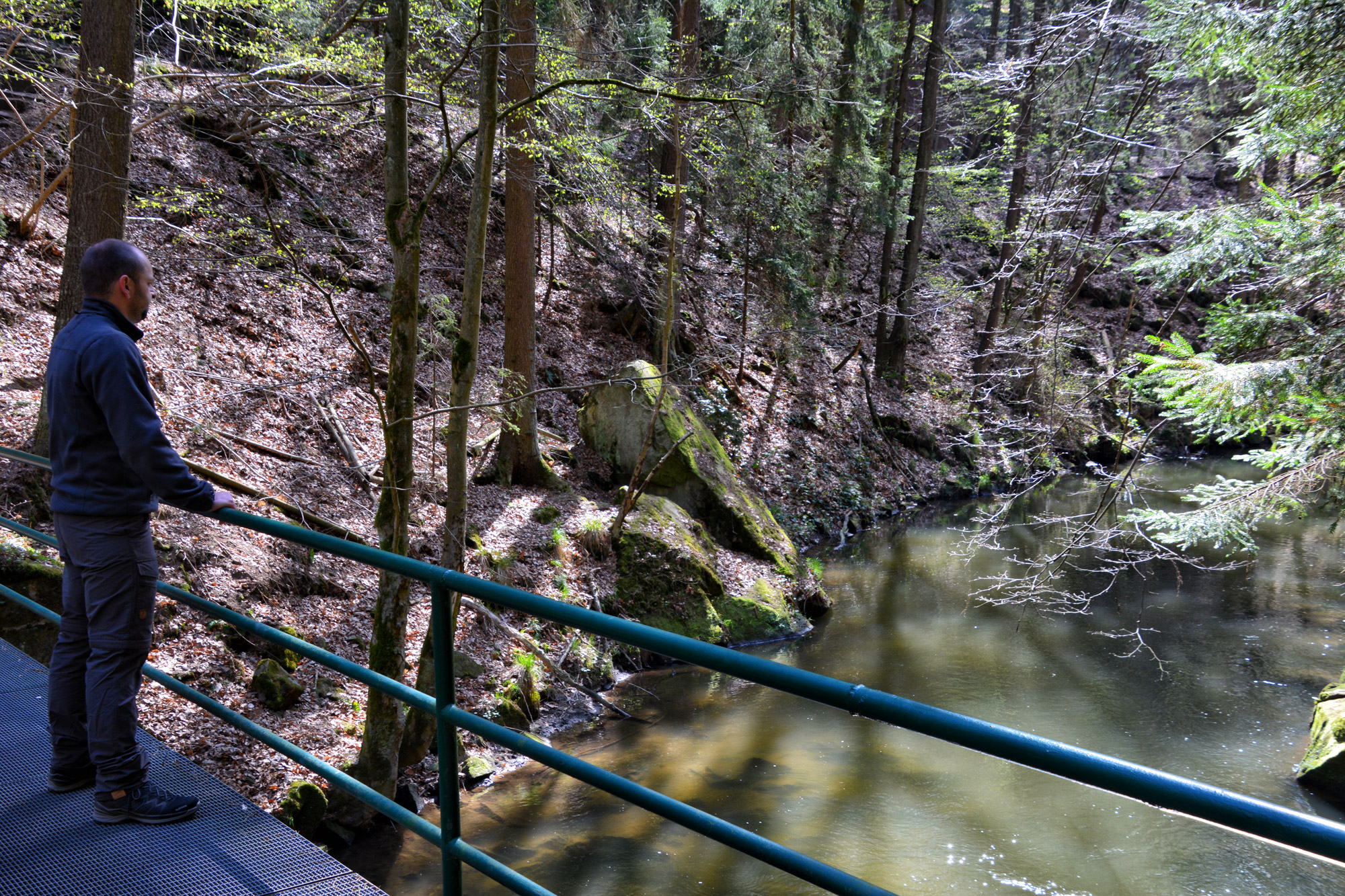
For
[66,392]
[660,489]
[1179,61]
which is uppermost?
[1179,61]

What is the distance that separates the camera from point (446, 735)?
83.9 inches

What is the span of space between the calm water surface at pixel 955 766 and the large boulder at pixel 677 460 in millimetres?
1797

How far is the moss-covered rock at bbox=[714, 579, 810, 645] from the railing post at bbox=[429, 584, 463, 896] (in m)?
8.69

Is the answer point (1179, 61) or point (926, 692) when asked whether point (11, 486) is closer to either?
point (926, 692)

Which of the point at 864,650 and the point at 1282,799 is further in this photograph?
the point at 864,650

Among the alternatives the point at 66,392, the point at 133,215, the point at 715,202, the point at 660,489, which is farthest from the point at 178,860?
the point at 715,202

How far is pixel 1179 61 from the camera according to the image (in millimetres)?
6809

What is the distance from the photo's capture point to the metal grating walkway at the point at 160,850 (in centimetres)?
245

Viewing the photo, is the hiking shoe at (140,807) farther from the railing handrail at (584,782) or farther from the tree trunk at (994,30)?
the tree trunk at (994,30)

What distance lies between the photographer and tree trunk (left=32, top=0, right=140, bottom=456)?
7.01 metres

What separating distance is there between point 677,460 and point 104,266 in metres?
9.88

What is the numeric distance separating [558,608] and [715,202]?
15581 millimetres

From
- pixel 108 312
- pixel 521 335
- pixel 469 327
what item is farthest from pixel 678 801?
pixel 521 335

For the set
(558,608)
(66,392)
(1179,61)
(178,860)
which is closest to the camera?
(558,608)
